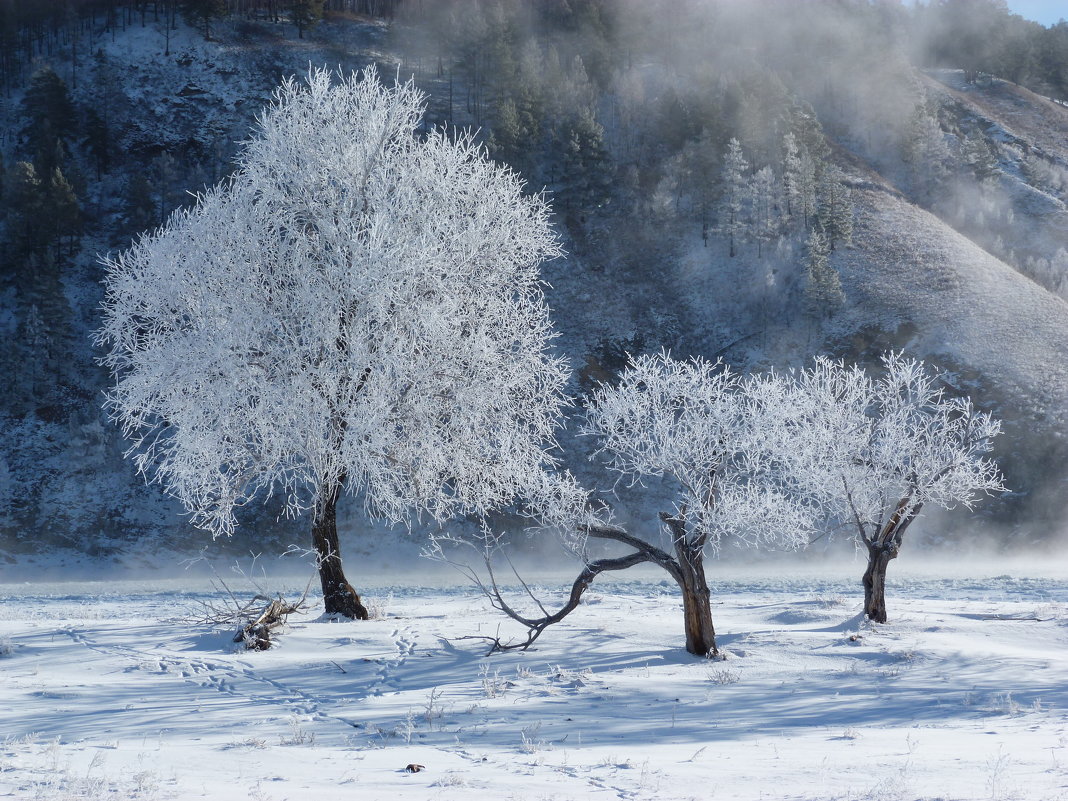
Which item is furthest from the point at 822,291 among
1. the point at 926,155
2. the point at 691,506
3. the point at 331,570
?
the point at 331,570

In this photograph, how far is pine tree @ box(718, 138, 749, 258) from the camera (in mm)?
63781

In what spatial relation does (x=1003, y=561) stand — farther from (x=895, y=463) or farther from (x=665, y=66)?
(x=665, y=66)

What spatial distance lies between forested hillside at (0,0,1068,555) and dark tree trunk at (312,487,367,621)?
29.7 metres

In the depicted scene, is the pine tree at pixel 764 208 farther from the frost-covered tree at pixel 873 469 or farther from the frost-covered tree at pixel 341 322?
the frost-covered tree at pixel 341 322

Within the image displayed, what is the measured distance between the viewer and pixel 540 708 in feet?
32.6

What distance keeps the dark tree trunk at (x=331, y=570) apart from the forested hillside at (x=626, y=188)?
1168 inches

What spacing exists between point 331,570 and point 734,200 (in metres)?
55.8

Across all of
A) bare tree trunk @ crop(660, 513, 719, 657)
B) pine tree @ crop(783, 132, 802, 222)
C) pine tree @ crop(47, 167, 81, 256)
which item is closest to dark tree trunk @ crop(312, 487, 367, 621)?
bare tree trunk @ crop(660, 513, 719, 657)

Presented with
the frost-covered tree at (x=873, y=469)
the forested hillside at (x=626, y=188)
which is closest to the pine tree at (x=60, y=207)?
the forested hillside at (x=626, y=188)

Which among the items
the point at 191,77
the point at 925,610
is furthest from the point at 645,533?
the point at 191,77

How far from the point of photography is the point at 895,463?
17.5 m

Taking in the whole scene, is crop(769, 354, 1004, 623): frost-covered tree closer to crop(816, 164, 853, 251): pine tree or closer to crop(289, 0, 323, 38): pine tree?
crop(816, 164, 853, 251): pine tree

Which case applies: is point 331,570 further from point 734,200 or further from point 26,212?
point 734,200

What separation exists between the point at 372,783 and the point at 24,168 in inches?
2474
